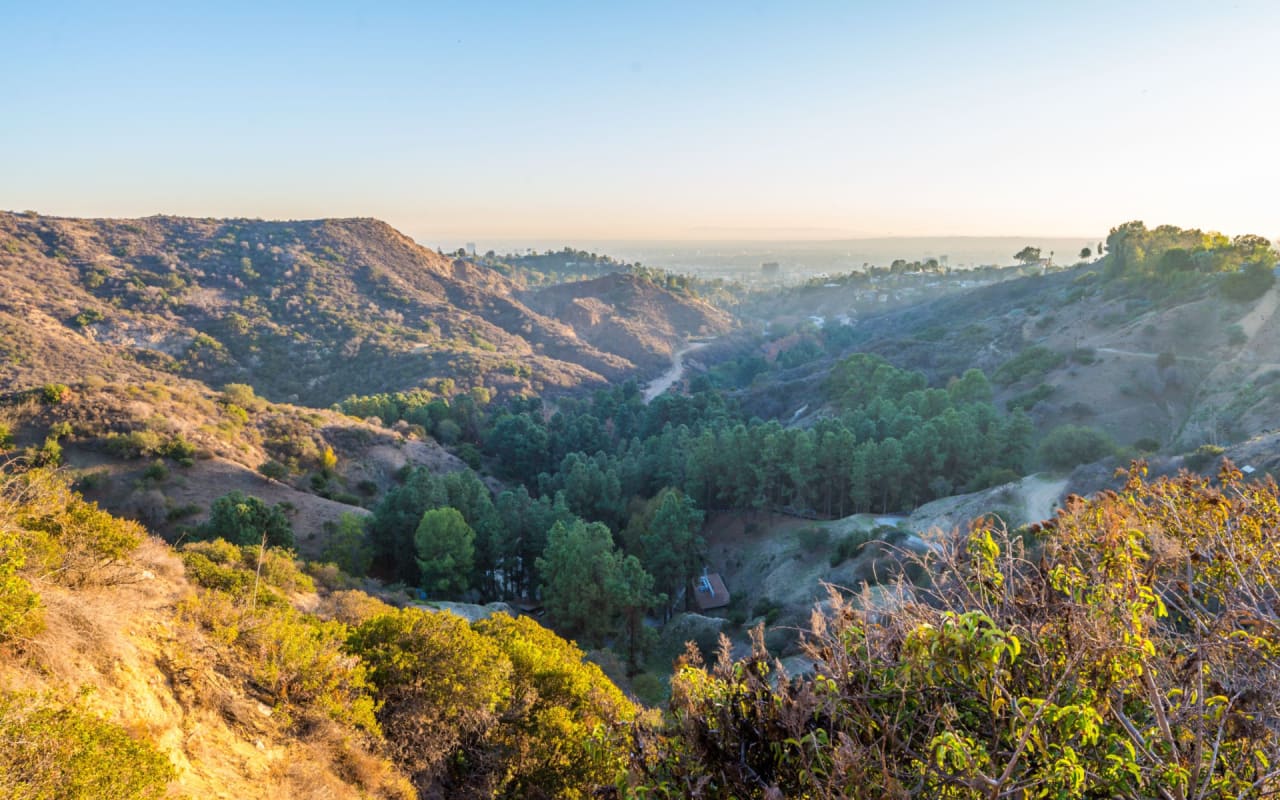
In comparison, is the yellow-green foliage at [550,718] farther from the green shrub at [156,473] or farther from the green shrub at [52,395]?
the green shrub at [52,395]

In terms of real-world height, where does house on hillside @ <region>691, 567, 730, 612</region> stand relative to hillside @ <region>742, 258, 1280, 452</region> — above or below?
below

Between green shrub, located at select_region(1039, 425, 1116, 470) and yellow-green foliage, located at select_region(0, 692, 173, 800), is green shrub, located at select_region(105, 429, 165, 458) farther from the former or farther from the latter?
green shrub, located at select_region(1039, 425, 1116, 470)

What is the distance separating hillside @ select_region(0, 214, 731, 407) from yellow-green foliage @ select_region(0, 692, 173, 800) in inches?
2053

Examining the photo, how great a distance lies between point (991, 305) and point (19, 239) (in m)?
134

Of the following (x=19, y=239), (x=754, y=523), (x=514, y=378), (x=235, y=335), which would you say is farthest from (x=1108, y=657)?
(x=19, y=239)

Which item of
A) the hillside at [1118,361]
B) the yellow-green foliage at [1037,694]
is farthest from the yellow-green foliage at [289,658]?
the hillside at [1118,361]

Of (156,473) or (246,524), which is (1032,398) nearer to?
(246,524)

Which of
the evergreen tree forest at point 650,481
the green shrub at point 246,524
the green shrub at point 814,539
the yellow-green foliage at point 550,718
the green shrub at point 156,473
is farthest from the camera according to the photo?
the green shrub at point 814,539

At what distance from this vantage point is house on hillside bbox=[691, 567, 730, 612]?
115ft

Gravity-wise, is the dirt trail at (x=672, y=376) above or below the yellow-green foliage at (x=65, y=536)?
below

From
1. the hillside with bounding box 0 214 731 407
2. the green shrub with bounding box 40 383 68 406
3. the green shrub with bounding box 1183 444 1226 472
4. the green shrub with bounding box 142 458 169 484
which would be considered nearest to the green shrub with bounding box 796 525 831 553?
the green shrub with bounding box 1183 444 1226 472

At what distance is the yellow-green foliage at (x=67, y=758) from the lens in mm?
5566

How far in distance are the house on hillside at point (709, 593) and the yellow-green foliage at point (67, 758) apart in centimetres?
3081

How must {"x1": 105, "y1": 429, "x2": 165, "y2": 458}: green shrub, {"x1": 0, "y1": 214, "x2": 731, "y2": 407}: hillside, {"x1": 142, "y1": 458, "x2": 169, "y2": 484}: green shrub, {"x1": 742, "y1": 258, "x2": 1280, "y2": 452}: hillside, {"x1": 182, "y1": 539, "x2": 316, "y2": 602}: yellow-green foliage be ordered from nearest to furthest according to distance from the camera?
{"x1": 182, "y1": 539, "x2": 316, "y2": 602}: yellow-green foliage, {"x1": 142, "y1": 458, "x2": 169, "y2": 484}: green shrub, {"x1": 105, "y1": 429, "x2": 165, "y2": 458}: green shrub, {"x1": 742, "y1": 258, "x2": 1280, "y2": 452}: hillside, {"x1": 0, "y1": 214, "x2": 731, "y2": 407}: hillside
